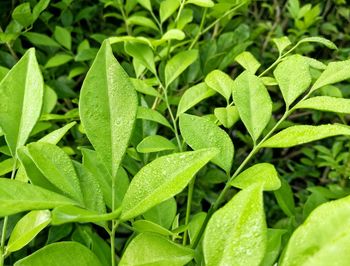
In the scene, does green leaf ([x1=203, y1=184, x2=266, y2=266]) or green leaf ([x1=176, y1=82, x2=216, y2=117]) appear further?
green leaf ([x1=176, y1=82, x2=216, y2=117])

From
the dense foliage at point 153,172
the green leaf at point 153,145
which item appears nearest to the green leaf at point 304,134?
the dense foliage at point 153,172

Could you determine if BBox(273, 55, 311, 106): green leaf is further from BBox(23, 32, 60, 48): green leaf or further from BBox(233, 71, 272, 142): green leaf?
BBox(23, 32, 60, 48): green leaf

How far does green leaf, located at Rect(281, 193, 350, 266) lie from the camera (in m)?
0.23

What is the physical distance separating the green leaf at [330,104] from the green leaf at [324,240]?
0.18 m

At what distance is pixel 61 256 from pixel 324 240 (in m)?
0.18

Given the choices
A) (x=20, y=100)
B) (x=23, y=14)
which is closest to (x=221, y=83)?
(x=20, y=100)

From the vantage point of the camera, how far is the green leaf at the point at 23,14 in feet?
2.36

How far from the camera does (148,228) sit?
35 centimetres

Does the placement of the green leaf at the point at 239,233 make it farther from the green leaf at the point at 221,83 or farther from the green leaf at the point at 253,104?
the green leaf at the point at 221,83

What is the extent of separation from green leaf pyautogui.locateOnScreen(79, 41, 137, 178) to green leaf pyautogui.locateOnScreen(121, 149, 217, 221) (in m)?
0.04

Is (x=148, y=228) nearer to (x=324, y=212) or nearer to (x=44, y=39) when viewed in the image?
(x=324, y=212)

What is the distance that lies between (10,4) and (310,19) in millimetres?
649

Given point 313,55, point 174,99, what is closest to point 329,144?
point 313,55

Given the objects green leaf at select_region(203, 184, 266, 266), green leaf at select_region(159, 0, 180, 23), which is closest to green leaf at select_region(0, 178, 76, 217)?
green leaf at select_region(203, 184, 266, 266)
